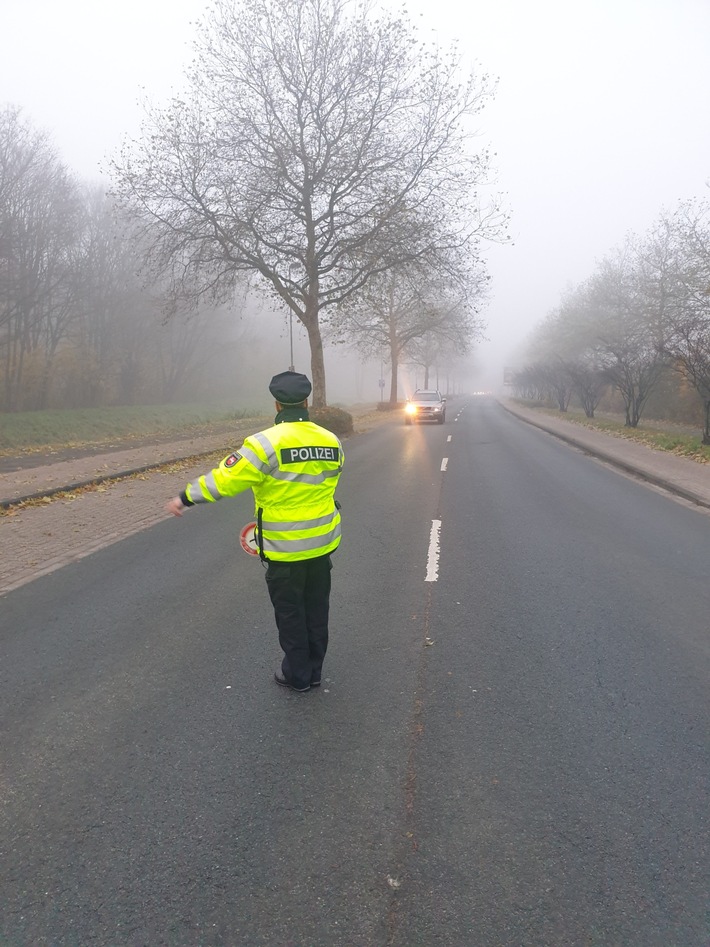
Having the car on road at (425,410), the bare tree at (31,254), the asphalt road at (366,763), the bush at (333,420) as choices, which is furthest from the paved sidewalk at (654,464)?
the bare tree at (31,254)

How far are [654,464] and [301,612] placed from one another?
1340 centimetres

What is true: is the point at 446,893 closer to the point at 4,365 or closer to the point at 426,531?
the point at 426,531

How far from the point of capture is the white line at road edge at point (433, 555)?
6191 mm

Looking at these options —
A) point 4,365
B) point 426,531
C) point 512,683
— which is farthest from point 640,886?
point 4,365

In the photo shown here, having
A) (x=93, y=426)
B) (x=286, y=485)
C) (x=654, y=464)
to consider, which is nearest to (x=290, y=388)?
(x=286, y=485)

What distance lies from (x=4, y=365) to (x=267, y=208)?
1952 centimetres

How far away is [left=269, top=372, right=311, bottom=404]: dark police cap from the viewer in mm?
3756

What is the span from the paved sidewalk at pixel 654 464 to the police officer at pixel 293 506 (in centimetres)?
860

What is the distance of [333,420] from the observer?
904 inches

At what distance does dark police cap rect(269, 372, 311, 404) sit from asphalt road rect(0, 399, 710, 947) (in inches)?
69.1

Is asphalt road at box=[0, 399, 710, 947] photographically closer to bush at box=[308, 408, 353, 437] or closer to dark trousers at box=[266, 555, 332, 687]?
dark trousers at box=[266, 555, 332, 687]

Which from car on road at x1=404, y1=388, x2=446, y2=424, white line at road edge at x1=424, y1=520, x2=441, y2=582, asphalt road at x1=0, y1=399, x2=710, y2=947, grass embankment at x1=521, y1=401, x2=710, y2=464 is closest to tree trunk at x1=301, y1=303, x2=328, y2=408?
car on road at x1=404, y1=388, x2=446, y2=424

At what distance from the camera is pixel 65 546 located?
7.55m

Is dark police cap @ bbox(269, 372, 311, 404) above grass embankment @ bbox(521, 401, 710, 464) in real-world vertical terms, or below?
above
